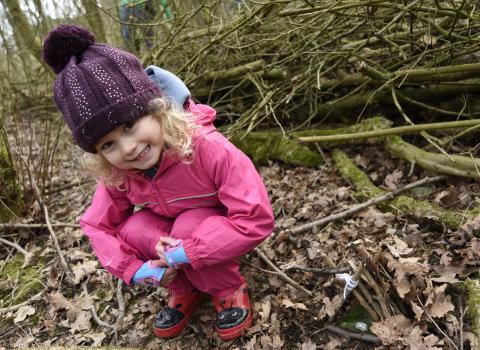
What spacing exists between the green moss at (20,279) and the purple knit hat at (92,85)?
165 cm

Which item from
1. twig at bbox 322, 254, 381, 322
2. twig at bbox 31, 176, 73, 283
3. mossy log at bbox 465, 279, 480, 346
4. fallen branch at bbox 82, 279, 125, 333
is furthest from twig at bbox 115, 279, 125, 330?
mossy log at bbox 465, 279, 480, 346

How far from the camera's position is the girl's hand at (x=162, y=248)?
2.21 m

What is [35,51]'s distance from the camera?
255 inches

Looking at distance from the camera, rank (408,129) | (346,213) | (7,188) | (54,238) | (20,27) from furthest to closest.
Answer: (20,27) < (7,188) < (54,238) < (346,213) < (408,129)

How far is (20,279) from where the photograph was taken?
318 cm

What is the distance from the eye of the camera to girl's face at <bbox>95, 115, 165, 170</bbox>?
76.8 inches

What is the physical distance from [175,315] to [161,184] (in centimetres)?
82

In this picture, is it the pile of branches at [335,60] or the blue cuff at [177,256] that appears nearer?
the blue cuff at [177,256]

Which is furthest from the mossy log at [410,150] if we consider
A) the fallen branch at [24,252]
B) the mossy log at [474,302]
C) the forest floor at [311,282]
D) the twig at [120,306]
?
the fallen branch at [24,252]

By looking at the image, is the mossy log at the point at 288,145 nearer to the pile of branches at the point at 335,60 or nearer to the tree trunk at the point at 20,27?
the pile of branches at the point at 335,60

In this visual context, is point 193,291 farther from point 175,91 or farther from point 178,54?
point 178,54

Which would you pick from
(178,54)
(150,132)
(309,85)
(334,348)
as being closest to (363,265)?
(334,348)

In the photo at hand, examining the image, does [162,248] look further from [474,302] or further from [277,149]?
[277,149]

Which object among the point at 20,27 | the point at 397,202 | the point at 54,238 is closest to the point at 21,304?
the point at 54,238
